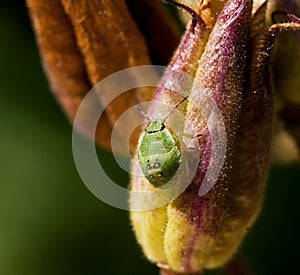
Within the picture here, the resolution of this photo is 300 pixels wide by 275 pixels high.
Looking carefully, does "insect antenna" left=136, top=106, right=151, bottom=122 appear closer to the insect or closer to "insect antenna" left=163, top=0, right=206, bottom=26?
the insect

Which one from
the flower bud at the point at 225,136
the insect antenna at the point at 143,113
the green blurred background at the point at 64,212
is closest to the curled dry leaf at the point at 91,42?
the insect antenna at the point at 143,113

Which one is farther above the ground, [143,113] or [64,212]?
[143,113]

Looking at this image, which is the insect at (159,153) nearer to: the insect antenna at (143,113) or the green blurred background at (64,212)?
the insect antenna at (143,113)

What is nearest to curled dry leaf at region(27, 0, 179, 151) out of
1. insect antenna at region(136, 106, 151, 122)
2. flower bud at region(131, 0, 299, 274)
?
insect antenna at region(136, 106, 151, 122)

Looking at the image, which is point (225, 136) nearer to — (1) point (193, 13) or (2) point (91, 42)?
(1) point (193, 13)

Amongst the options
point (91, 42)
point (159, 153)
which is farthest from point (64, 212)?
point (159, 153)
